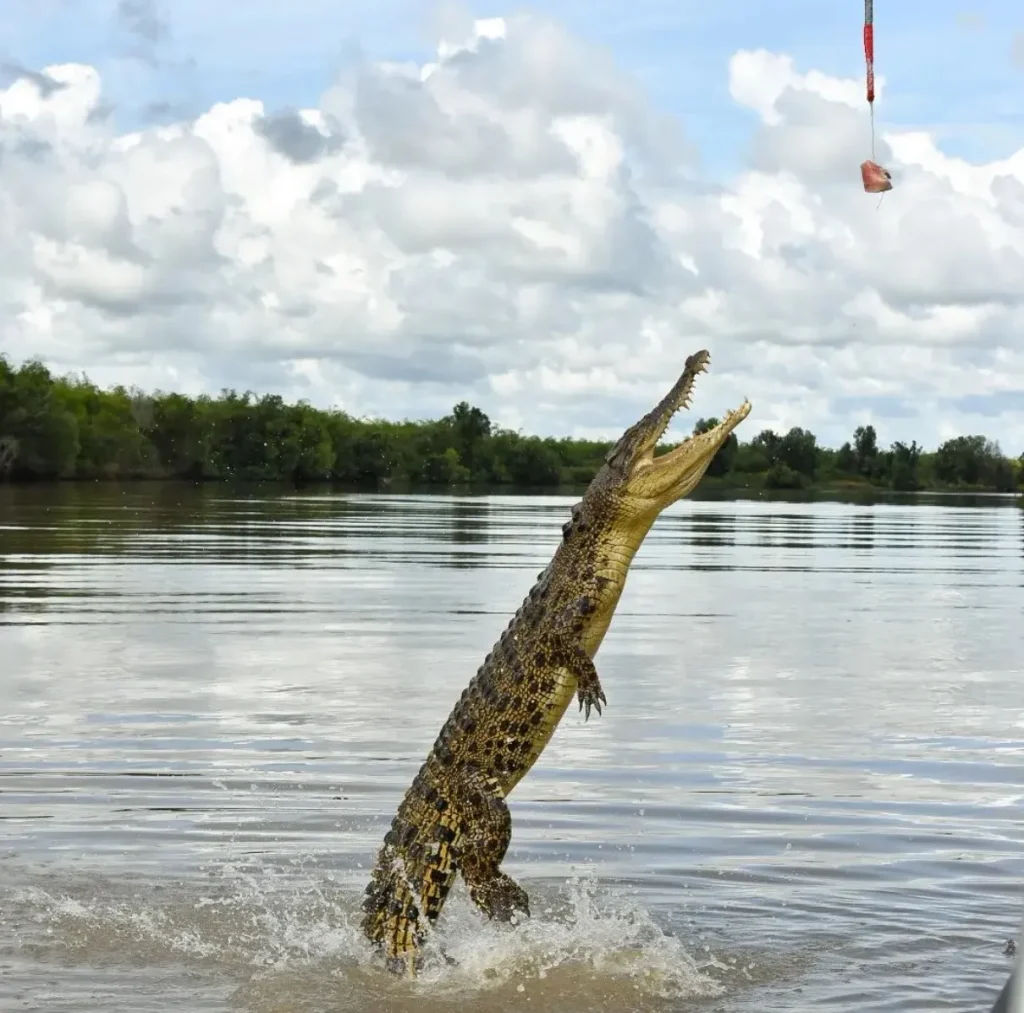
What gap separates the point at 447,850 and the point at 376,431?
174 meters

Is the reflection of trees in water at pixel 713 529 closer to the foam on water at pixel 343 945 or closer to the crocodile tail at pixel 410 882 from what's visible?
the foam on water at pixel 343 945

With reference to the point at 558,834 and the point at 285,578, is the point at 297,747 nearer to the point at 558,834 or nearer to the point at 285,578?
the point at 558,834

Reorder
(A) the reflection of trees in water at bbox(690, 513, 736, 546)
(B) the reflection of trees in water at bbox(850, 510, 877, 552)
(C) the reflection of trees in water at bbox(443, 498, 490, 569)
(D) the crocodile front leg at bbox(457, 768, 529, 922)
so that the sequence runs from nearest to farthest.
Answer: (D) the crocodile front leg at bbox(457, 768, 529, 922) < (C) the reflection of trees in water at bbox(443, 498, 490, 569) < (B) the reflection of trees in water at bbox(850, 510, 877, 552) < (A) the reflection of trees in water at bbox(690, 513, 736, 546)

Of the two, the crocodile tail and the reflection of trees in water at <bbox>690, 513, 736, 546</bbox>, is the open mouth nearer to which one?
the crocodile tail

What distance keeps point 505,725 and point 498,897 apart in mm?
773

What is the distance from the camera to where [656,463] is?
8.08 metres

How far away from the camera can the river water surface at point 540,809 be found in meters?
7.97

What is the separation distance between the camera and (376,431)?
7126 inches

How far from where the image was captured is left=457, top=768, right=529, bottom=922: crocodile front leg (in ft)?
25.3

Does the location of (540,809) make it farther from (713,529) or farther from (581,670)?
(713,529)

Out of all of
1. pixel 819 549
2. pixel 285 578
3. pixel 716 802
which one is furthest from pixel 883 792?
pixel 819 549

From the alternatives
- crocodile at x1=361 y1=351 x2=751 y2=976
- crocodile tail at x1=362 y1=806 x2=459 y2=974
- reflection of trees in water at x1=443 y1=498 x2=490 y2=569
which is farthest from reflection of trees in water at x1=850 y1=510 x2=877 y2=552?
crocodile tail at x1=362 y1=806 x2=459 y2=974

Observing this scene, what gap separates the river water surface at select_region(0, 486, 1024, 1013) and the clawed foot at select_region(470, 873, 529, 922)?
1.05ft

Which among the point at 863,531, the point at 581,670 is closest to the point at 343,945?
the point at 581,670
